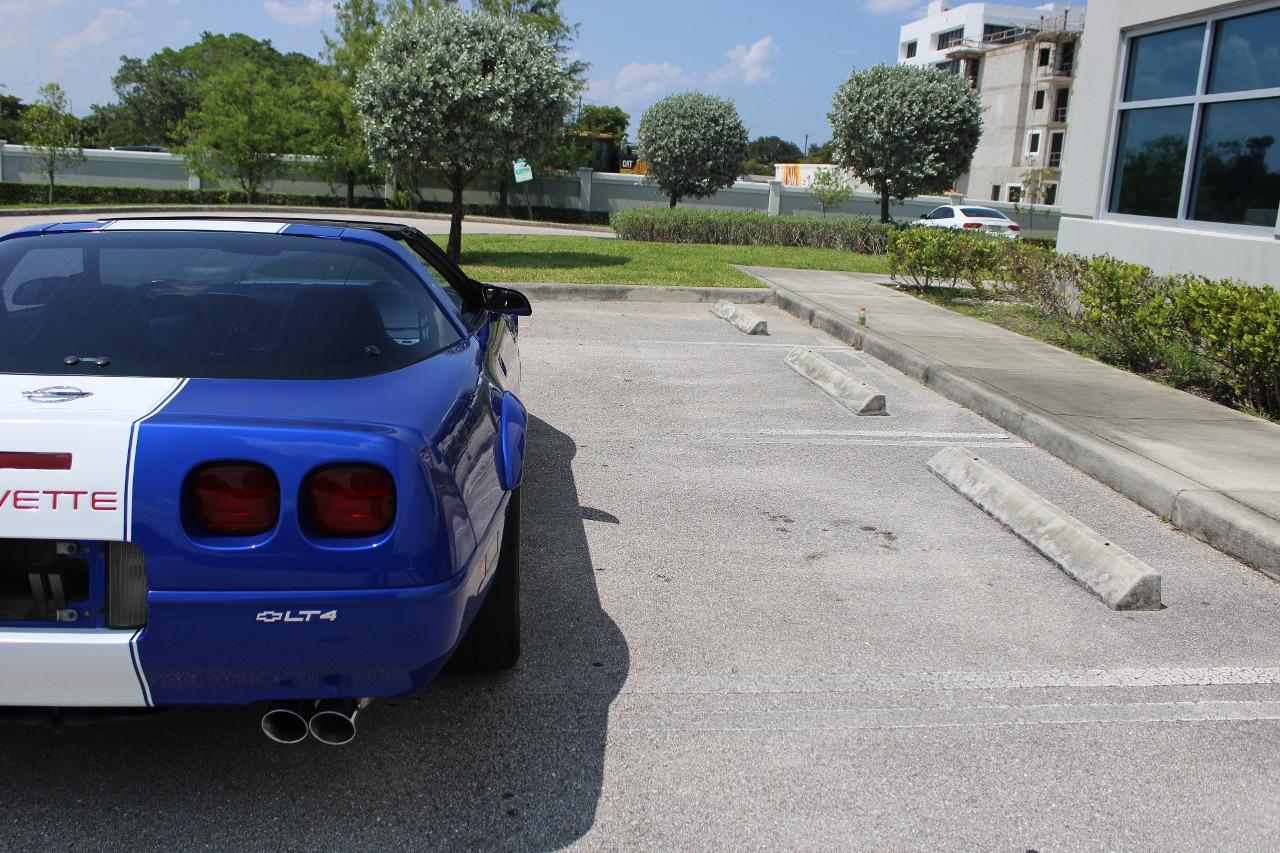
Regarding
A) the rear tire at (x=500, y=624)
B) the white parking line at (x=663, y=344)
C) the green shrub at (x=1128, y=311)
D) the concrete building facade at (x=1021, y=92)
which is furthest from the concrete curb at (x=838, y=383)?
the concrete building facade at (x=1021, y=92)

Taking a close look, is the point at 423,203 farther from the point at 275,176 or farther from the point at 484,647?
the point at 484,647

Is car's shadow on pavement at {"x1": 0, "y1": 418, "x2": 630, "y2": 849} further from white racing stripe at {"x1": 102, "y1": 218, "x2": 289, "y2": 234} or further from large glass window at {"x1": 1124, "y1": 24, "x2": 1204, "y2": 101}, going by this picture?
large glass window at {"x1": 1124, "y1": 24, "x2": 1204, "y2": 101}

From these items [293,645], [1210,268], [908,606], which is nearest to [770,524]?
[908,606]

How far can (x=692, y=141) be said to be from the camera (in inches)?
1266

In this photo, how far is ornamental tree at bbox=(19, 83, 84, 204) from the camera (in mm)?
34500

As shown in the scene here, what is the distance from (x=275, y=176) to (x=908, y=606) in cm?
4040

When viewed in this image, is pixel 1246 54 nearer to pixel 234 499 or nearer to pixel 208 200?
pixel 234 499

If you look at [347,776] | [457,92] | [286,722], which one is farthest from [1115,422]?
[457,92]

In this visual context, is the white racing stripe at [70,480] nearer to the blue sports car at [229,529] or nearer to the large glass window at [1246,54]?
the blue sports car at [229,529]

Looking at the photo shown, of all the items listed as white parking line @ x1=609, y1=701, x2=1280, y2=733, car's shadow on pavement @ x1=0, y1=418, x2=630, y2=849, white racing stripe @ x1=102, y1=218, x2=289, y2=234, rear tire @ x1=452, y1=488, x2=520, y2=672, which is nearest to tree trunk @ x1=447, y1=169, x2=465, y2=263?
white racing stripe @ x1=102, y1=218, x2=289, y2=234

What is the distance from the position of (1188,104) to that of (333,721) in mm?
11139

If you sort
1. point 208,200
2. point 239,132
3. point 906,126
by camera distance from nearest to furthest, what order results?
point 906,126
point 239,132
point 208,200

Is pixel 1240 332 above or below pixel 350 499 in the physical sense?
above

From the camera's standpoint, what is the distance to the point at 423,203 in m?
42.4
